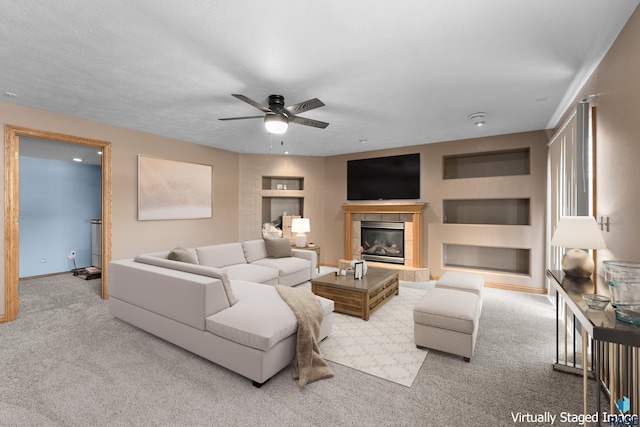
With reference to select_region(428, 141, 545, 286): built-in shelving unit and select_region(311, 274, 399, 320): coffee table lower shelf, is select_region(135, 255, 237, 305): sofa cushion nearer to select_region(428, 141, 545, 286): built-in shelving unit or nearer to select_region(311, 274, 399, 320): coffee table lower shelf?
select_region(311, 274, 399, 320): coffee table lower shelf

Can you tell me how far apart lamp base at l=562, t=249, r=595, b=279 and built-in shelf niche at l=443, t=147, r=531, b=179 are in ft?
10.7

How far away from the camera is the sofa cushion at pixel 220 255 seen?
4.30m

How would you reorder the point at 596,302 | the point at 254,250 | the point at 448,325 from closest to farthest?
the point at 596,302 < the point at 448,325 < the point at 254,250

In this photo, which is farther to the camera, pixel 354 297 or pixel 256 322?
pixel 354 297

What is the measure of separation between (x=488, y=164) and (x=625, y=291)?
4.48 meters

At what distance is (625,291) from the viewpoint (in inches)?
55.8

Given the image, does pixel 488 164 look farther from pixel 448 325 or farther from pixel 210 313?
pixel 210 313


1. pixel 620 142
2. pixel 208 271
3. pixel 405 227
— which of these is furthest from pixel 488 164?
pixel 208 271

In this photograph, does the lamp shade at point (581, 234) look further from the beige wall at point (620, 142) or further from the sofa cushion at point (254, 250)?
the sofa cushion at point (254, 250)

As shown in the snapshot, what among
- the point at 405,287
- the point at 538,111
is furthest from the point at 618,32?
the point at 405,287

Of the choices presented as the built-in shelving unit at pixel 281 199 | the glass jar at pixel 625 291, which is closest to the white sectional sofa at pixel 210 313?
the glass jar at pixel 625 291

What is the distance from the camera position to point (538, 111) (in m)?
3.75

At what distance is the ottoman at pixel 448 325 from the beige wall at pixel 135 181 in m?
4.41

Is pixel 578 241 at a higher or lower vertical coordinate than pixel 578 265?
higher
